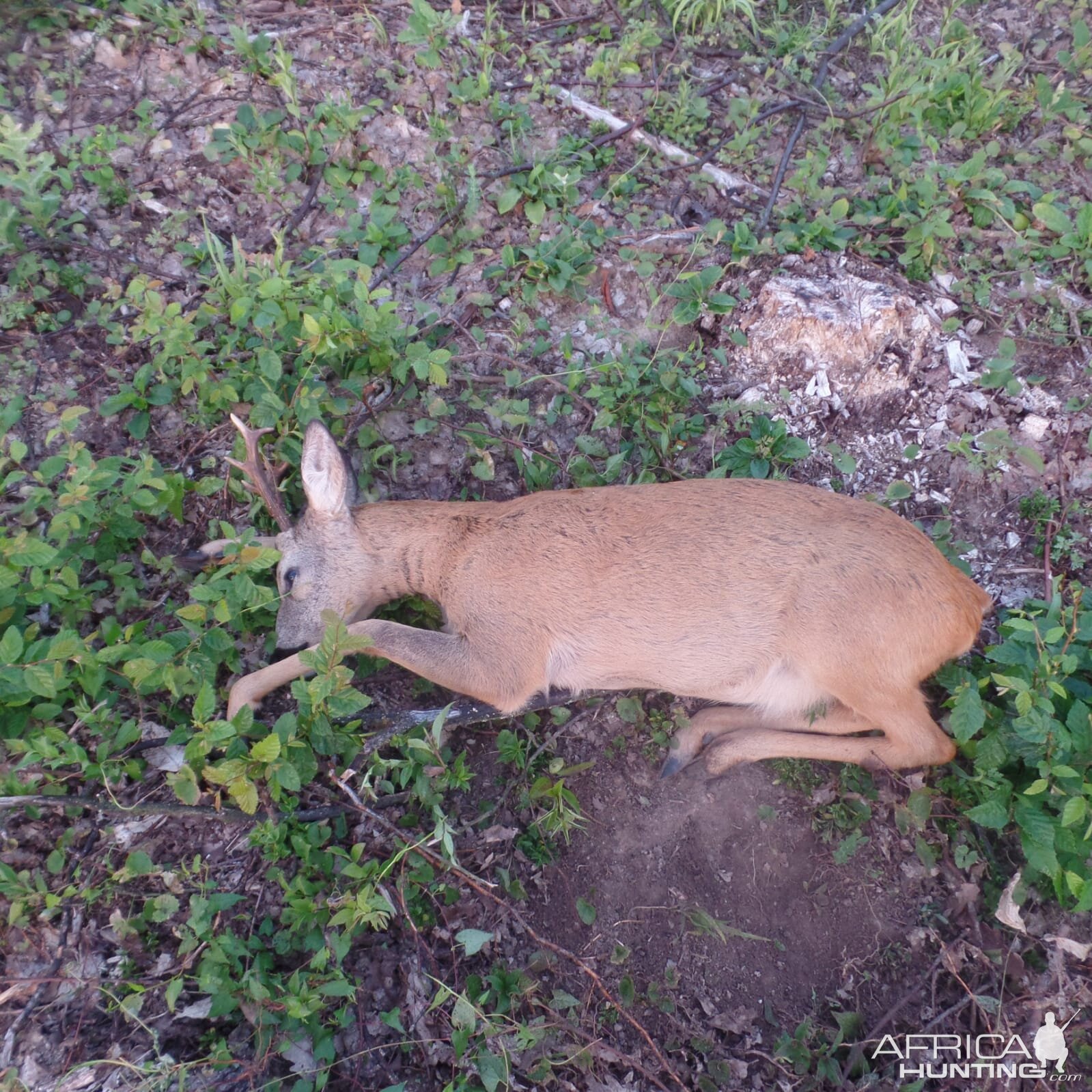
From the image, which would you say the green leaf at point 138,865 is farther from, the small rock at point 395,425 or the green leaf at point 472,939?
the small rock at point 395,425

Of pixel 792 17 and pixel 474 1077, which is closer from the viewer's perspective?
pixel 474 1077

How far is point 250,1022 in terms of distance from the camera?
285cm

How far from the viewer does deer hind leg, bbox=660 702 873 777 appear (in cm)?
390

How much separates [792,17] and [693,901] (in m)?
6.24

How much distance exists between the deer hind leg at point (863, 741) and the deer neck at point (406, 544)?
1628mm

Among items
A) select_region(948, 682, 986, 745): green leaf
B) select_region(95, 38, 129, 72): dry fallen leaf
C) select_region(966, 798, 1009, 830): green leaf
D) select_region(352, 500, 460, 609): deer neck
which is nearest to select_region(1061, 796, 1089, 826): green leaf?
select_region(966, 798, 1009, 830): green leaf

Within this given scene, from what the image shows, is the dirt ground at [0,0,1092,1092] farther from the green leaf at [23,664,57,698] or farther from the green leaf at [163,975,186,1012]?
the green leaf at [23,664,57,698]

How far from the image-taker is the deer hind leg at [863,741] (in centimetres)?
363

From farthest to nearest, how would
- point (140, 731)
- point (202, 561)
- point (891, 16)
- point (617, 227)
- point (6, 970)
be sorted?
point (891, 16) < point (617, 227) < point (202, 561) < point (140, 731) < point (6, 970)

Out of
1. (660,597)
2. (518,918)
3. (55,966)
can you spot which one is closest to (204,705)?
(55,966)

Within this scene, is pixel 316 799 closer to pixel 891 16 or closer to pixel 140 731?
pixel 140 731

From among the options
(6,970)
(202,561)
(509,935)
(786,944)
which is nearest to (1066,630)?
(786,944)

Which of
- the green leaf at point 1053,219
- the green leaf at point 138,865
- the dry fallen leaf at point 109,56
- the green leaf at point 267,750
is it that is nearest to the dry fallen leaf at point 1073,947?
the green leaf at point 267,750

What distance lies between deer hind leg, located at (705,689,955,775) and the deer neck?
64.1 inches
